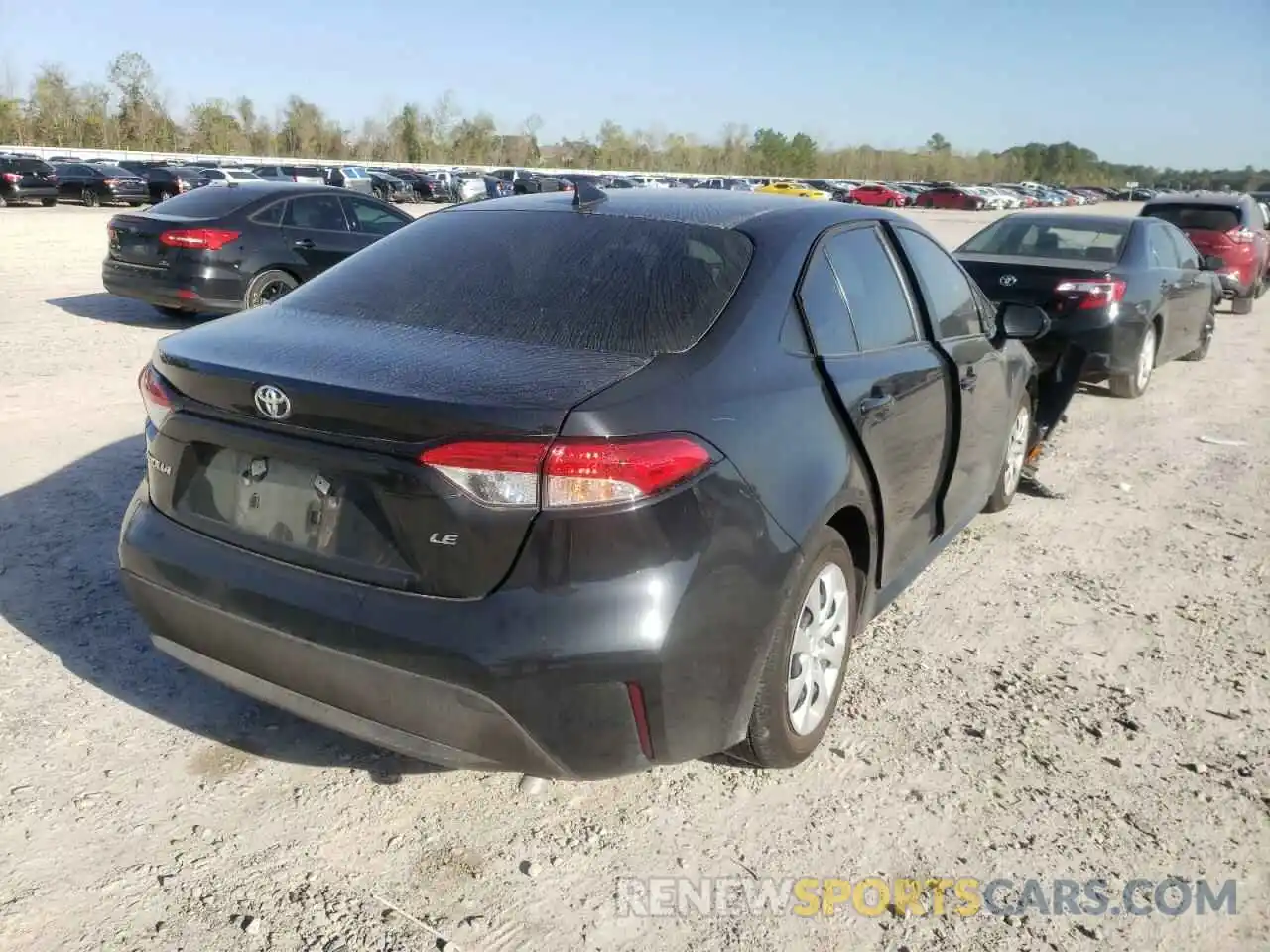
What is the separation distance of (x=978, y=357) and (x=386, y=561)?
2881 mm

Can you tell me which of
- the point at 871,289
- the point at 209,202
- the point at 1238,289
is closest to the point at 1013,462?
the point at 871,289

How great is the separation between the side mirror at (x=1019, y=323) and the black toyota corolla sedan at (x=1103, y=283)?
133 inches

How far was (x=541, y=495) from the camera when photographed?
2225 millimetres

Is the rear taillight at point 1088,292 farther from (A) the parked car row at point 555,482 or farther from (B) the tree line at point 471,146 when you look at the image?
(B) the tree line at point 471,146

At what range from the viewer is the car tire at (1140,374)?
852 cm

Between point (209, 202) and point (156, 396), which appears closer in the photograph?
point (156, 396)

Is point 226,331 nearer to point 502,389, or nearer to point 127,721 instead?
point 502,389

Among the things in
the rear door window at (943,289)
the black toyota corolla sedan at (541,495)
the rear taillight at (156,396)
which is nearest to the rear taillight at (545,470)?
the black toyota corolla sedan at (541,495)

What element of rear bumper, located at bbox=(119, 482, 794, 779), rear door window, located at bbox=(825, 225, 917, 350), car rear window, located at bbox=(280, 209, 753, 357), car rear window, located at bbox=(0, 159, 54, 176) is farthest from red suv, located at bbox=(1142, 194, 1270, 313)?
car rear window, located at bbox=(0, 159, 54, 176)

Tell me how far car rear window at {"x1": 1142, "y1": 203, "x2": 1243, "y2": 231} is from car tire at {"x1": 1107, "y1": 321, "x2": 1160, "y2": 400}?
22.1 ft

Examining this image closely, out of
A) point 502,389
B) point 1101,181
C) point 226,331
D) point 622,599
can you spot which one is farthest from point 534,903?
point 1101,181

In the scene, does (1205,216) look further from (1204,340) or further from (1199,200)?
(1204,340)

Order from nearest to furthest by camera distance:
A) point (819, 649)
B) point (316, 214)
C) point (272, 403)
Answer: point (272, 403), point (819, 649), point (316, 214)

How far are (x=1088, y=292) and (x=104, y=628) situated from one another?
23.1ft
